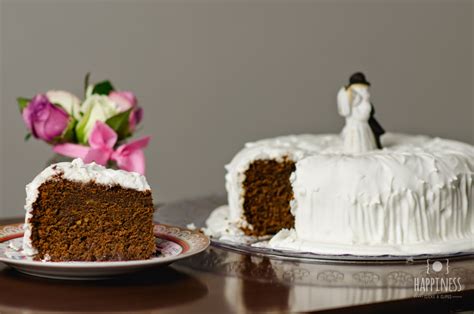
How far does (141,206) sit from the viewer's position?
3.29 metres

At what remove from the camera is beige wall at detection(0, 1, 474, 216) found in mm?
5609

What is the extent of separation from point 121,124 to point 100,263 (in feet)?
3.81

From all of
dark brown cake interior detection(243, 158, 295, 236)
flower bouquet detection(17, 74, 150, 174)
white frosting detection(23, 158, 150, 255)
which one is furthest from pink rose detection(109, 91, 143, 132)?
white frosting detection(23, 158, 150, 255)

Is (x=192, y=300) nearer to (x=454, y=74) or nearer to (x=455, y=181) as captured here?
(x=455, y=181)

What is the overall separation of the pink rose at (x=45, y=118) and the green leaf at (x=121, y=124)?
18 centimetres

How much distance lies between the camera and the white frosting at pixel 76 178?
3230 mm

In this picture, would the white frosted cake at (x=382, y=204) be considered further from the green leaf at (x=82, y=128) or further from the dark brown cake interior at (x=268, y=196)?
the green leaf at (x=82, y=128)

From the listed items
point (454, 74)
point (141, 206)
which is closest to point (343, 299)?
point (141, 206)

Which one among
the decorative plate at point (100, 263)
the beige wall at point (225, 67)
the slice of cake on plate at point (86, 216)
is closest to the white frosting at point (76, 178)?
the slice of cake on plate at point (86, 216)

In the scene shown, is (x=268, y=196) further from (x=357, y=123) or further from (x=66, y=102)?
(x=66, y=102)

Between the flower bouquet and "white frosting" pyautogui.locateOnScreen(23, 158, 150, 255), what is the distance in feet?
2.11

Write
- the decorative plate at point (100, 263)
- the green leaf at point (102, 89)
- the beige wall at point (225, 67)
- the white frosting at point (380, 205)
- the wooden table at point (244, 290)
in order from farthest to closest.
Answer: the beige wall at point (225, 67) → the green leaf at point (102, 89) → the white frosting at point (380, 205) → the decorative plate at point (100, 263) → the wooden table at point (244, 290)

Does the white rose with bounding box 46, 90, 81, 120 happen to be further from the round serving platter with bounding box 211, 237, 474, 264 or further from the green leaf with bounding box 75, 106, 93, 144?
the round serving platter with bounding box 211, 237, 474, 264

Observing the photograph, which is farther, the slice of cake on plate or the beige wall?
the beige wall
